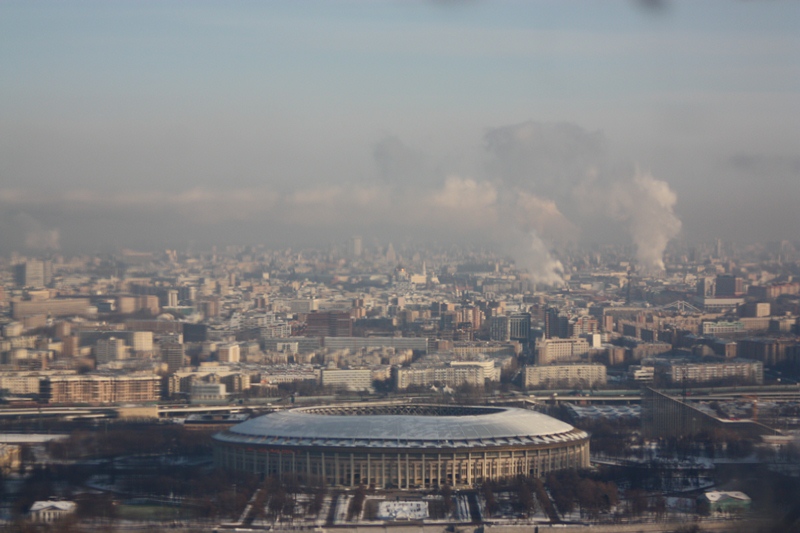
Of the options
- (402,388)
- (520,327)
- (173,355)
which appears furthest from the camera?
(520,327)

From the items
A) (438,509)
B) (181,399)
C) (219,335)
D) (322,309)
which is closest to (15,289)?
(219,335)

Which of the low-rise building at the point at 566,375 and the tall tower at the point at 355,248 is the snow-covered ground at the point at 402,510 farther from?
the tall tower at the point at 355,248

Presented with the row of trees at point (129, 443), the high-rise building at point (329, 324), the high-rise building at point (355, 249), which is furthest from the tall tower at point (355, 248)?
the row of trees at point (129, 443)

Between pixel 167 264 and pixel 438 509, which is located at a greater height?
pixel 167 264

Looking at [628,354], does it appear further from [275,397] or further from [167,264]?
[167,264]

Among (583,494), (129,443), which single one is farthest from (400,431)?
(129,443)

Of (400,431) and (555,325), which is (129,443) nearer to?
(400,431)

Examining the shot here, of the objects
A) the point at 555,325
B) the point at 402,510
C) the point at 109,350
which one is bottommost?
the point at 402,510

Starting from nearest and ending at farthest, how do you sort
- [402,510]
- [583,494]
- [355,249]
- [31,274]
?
1. [402,510]
2. [583,494]
3. [31,274]
4. [355,249]
